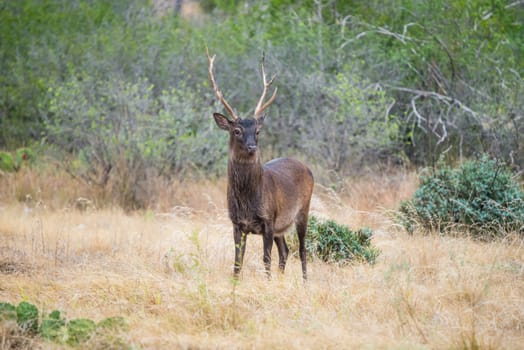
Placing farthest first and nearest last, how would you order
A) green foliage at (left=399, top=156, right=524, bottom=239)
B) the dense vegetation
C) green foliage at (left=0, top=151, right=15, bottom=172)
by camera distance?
green foliage at (left=0, top=151, right=15, bottom=172), the dense vegetation, green foliage at (left=399, top=156, right=524, bottom=239)

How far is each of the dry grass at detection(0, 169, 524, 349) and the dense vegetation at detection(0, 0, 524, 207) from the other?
3460 millimetres

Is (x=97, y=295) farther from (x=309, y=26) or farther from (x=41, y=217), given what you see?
(x=309, y=26)

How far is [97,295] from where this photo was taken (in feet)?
21.2

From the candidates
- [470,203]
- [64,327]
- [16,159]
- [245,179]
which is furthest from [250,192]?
[16,159]

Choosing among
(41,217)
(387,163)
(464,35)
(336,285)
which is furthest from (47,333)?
(464,35)

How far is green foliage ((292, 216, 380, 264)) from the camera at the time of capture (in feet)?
27.0

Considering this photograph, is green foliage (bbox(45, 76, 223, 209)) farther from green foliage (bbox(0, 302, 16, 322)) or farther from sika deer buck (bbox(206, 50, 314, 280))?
green foliage (bbox(0, 302, 16, 322))

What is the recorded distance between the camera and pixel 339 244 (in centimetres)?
853

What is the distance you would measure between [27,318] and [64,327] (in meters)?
0.42

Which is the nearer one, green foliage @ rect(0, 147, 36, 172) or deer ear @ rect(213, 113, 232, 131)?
deer ear @ rect(213, 113, 232, 131)

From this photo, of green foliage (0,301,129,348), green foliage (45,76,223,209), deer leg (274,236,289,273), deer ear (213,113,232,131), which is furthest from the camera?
green foliage (45,76,223,209)

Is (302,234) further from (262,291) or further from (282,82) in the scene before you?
(282,82)

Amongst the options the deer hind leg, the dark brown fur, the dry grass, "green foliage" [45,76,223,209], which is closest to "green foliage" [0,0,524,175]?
"green foliage" [45,76,223,209]

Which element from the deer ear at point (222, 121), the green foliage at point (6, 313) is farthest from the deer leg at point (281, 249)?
the green foliage at point (6, 313)
